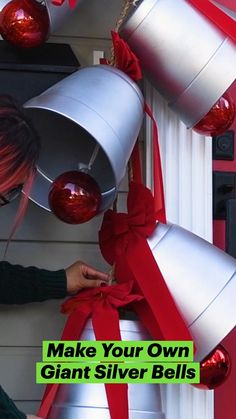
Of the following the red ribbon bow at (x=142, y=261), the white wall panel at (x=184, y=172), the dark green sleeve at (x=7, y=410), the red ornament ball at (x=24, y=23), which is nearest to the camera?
the dark green sleeve at (x=7, y=410)

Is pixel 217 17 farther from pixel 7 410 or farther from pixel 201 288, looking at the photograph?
pixel 7 410

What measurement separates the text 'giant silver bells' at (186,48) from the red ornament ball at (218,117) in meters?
0.02

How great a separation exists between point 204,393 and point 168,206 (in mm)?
337

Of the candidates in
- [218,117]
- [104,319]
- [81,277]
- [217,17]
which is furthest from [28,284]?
[217,17]

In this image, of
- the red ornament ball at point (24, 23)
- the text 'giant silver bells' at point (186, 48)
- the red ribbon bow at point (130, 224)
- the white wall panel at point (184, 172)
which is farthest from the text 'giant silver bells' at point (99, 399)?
the red ornament ball at point (24, 23)

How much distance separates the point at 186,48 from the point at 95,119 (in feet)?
0.70

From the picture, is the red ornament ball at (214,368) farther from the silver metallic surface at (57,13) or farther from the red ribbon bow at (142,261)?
the silver metallic surface at (57,13)

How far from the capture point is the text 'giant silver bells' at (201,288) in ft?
4.00

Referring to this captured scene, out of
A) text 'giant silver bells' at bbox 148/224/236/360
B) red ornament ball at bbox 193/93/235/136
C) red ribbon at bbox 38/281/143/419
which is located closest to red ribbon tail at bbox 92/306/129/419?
red ribbon at bbox 38/281/143/419

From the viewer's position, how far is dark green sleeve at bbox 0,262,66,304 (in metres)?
1.38

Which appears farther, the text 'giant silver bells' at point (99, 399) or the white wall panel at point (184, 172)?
the white wall panel at point (184, 172)

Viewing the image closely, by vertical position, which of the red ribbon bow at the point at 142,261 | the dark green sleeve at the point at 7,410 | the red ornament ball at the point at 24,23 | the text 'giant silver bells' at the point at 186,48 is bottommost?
the dark green sleeve at the point at 7,410

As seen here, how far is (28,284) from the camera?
139 cm

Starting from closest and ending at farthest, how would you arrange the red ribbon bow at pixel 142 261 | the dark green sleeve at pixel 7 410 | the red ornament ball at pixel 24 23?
the dark green sleeve at pixel 7 410, the red ribbon bow at pixel 142 261, the red ornament ball at pixel 24 23
